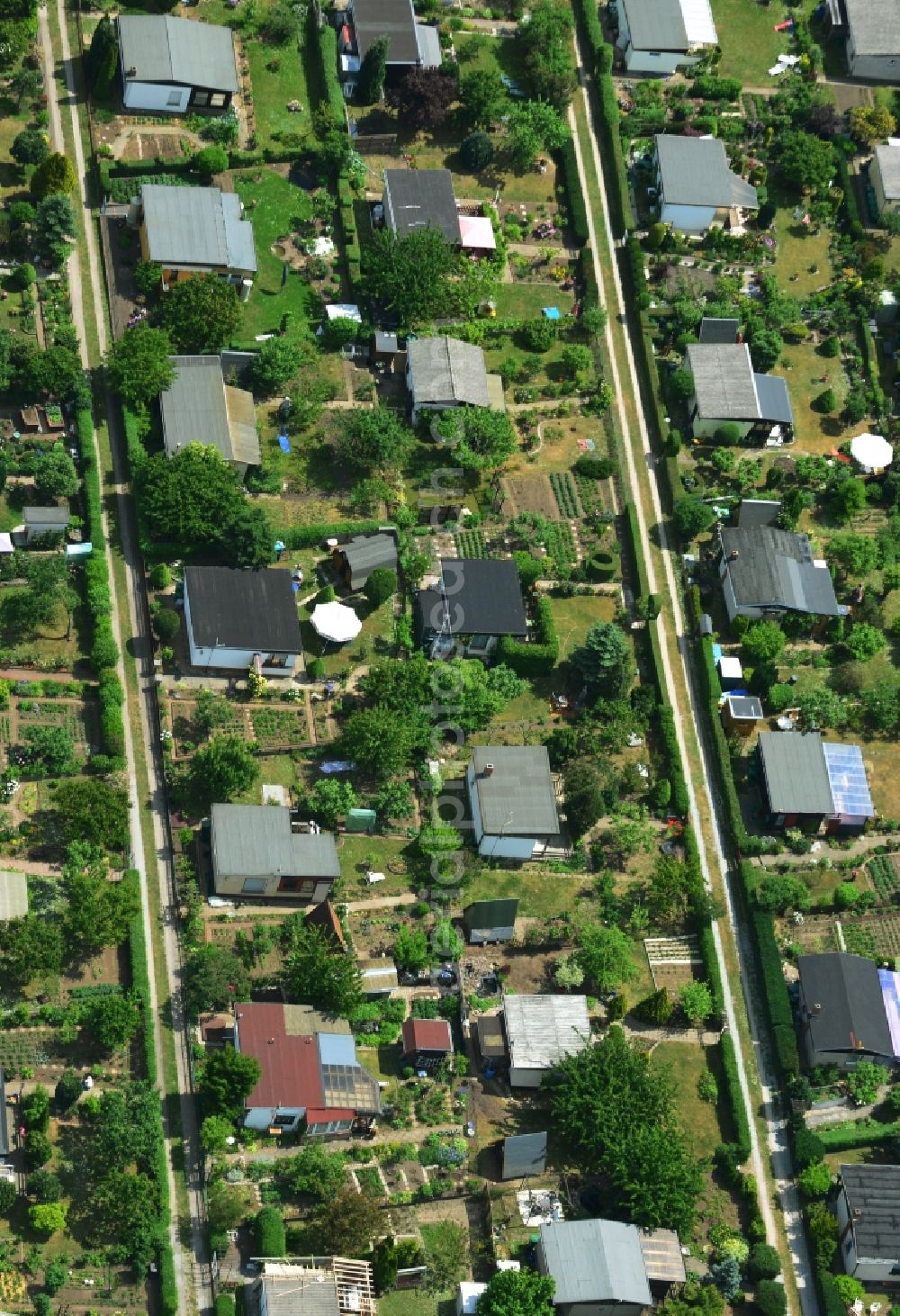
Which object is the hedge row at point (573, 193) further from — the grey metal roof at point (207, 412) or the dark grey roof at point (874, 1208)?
the dark grey roof at point (874, 1208)

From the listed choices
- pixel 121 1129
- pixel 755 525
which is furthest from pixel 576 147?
pixel 121 1129

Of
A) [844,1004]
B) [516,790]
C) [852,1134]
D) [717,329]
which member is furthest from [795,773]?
[717,329]

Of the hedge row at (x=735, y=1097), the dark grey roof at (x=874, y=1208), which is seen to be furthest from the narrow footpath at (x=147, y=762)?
the dark grey roof at (x=874, y=1208)

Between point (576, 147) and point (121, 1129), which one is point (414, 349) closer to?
point (576, 147)

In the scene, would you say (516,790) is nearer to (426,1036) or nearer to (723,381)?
(426,1036)

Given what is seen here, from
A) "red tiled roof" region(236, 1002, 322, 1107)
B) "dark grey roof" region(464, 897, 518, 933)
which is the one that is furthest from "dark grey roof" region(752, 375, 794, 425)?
"red tiled roof" region(236, 1002, 322, 1107)
